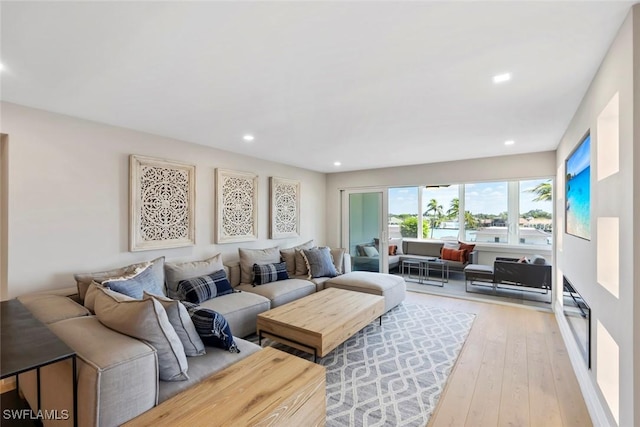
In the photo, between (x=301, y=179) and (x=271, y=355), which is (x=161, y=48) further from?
(x=301, y=179)

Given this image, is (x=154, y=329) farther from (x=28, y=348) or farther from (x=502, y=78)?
(x=502, y=78)

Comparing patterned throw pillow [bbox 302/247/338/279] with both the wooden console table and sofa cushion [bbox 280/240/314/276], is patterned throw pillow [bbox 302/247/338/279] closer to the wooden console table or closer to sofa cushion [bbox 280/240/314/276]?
sofa cushion [bbox 280/240/314/276]

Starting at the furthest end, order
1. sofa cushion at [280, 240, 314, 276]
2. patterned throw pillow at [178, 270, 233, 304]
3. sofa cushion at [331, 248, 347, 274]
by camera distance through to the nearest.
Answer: sofa cushion at [331, 248, 347, 274] < sofa cushion at [280, 240, 314, 276] < patterned throw pillow at [178, 270, 233, 304]

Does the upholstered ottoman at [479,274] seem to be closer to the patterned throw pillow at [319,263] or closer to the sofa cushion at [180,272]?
the patterned throw pillow at [319,263]

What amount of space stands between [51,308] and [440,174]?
5.23 m

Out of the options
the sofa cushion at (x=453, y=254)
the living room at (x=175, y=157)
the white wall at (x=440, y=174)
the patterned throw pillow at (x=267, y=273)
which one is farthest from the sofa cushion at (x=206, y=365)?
the sofa cushion at (x=453, y=254)

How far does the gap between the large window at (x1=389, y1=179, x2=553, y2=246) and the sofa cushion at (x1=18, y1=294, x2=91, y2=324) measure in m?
5.87

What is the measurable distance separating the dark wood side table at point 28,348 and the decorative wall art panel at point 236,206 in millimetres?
2415

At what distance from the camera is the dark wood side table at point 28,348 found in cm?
121

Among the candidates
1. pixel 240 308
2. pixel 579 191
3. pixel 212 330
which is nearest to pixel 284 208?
pixel 240 308

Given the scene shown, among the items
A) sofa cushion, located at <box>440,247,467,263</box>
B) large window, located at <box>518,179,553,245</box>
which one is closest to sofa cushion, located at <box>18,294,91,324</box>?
sofa cushion, located at <box>440,247,467,263</box>

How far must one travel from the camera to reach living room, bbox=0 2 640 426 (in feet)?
4.69

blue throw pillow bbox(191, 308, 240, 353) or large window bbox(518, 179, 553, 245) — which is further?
large window bbox(518, 179, 553, 245)

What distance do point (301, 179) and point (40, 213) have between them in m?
3.86
